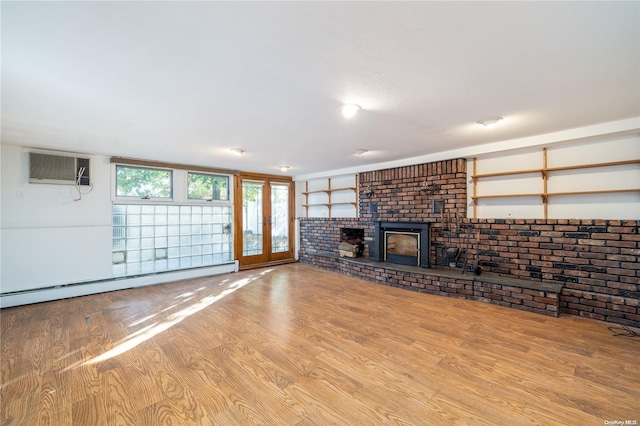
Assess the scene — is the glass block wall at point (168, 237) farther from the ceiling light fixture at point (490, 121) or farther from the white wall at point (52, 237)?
the ceiling light fixture at point (490, 121)

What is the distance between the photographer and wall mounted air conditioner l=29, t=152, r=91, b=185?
3.96m

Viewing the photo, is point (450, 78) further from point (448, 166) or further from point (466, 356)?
point (448, 166)

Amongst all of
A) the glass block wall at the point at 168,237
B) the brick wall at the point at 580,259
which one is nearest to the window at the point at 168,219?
the glass block wall at the point at 168,237

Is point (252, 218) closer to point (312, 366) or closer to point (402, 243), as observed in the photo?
point (402, 243)

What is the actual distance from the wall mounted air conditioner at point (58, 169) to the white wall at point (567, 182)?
6.30 metres

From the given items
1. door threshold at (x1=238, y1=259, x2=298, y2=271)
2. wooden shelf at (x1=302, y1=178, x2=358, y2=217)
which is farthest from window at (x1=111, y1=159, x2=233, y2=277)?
wooden shelf at (x1=302, y1=178, x2=358, y2=217)

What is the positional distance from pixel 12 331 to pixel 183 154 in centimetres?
298

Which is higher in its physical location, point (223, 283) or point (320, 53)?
point (320, 53)

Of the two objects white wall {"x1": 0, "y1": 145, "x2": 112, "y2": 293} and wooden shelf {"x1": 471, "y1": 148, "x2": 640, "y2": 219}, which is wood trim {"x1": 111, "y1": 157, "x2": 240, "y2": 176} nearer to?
white wall {"x1": 0, "y1": 145, "x2": 112, "y2": 293}

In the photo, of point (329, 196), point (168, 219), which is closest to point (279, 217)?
point (329, 196)

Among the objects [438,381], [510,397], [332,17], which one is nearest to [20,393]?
[438,381]

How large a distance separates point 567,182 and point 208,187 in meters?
6.16

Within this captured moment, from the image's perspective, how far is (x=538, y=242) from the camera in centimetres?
362

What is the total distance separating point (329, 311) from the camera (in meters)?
3.44
